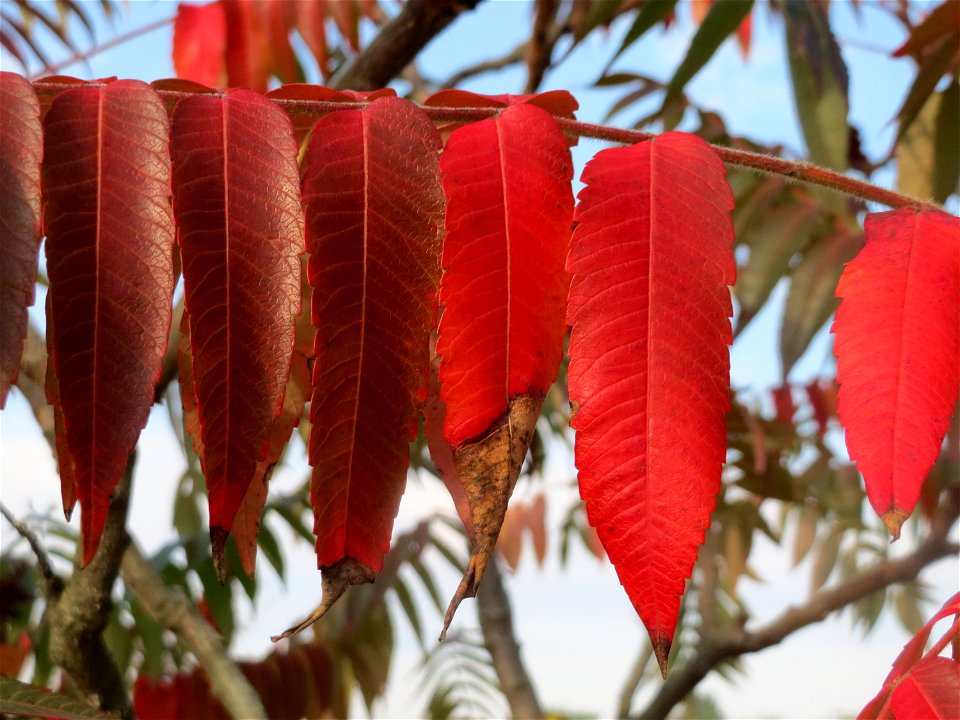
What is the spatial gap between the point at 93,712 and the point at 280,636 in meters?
0.24

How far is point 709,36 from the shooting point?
1.08 metres

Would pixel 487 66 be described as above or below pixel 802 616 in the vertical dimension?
above

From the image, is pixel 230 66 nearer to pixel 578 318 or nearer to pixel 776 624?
pixel 578 318

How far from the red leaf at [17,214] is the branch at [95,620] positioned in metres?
0.43

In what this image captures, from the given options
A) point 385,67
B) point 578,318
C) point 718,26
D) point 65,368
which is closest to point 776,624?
point 718,26

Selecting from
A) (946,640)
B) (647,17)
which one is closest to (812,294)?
(647,17)

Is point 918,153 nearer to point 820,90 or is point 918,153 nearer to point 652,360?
point 820,90

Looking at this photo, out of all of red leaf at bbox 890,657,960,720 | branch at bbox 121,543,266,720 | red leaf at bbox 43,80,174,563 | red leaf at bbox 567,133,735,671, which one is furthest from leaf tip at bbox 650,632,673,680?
branch at bbox 121,543,266,720

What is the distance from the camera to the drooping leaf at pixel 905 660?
0.52m

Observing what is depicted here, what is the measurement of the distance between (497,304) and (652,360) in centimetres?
8

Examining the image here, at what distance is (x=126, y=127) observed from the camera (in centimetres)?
54

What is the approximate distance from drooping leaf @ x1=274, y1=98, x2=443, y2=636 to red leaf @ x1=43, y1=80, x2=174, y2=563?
0.26 ft

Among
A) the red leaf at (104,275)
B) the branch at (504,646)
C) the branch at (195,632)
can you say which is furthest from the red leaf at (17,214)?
the branch at (504,646)

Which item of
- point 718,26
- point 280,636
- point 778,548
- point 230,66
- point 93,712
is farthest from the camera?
point 778,548
